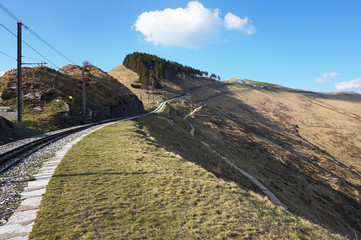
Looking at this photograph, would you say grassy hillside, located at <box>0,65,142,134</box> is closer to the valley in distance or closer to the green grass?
the valley in distance

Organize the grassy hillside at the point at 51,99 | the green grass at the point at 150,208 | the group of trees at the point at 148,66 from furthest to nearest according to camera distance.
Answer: the group of trees at the point at 148,66, the grassy hillside at the point at 51,99, the green grass at the point at 150,208

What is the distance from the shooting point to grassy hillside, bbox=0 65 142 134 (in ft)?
89.8

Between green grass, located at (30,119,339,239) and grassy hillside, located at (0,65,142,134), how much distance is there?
1829 centimetres

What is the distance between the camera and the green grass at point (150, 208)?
19.6 feet

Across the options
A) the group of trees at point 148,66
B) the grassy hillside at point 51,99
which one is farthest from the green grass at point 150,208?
the group of trees at point 148,66

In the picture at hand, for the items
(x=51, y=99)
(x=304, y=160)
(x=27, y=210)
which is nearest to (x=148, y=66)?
(x=51, y=99)

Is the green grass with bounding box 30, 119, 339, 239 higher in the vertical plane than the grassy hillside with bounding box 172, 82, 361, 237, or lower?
higher

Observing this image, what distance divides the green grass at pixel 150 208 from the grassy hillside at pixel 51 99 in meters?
18.3

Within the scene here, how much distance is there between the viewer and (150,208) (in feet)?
23.9

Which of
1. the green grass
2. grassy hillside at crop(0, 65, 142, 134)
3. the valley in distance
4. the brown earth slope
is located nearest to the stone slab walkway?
the green grass

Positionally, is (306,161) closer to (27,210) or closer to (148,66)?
(27,210)

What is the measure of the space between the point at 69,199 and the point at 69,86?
38852 mm

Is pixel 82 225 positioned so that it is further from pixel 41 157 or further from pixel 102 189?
pixel 41 157

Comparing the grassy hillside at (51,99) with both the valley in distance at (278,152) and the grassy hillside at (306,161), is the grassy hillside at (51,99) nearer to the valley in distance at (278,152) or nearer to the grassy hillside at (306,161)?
the valley in distance at (278,152)
